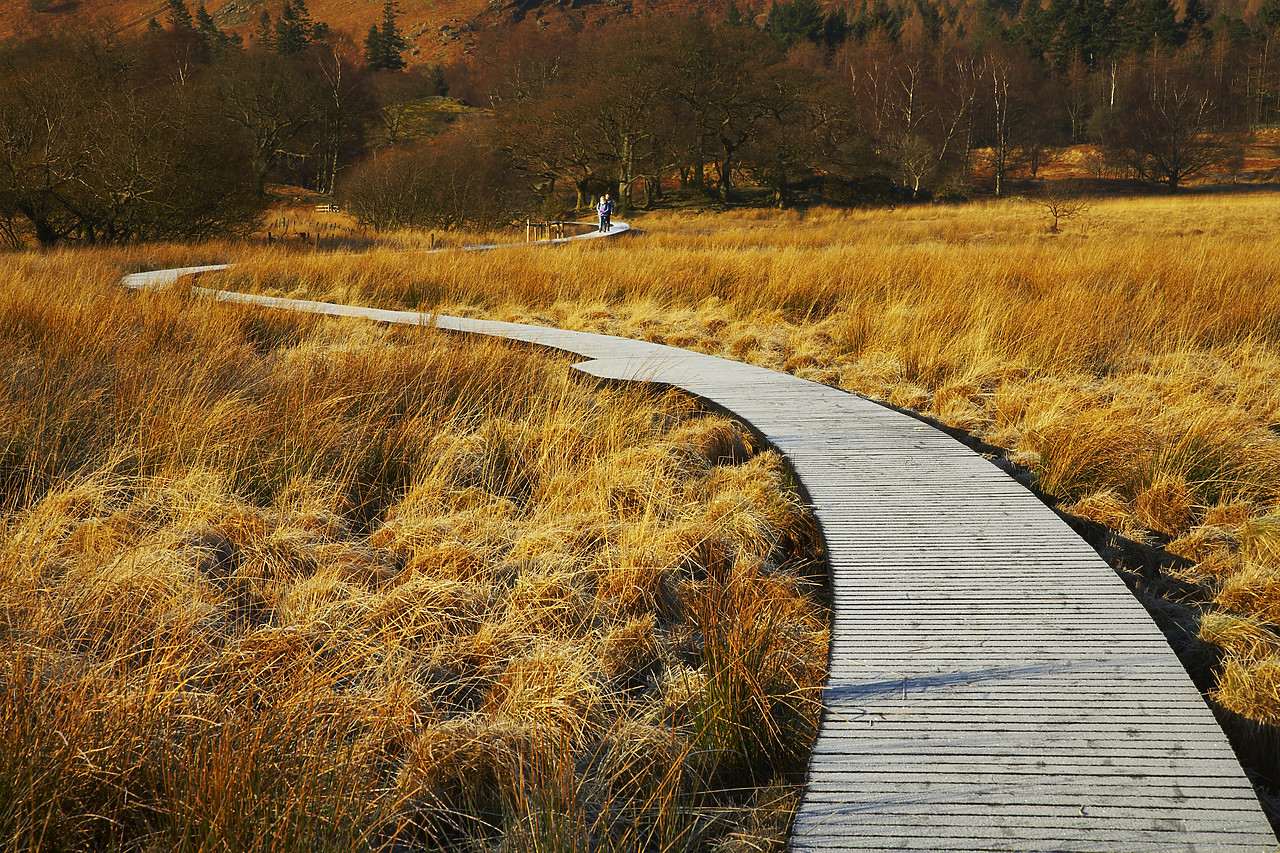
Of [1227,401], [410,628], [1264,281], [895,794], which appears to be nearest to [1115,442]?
[1227,401]

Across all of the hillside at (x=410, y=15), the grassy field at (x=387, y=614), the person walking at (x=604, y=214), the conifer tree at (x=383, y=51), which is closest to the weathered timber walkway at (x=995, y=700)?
the grassy field at (x=387, y=614)

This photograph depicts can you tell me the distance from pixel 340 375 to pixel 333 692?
3.22m

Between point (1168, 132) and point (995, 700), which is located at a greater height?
point (1168, 132)

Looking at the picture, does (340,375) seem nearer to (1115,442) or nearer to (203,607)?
(203,607)

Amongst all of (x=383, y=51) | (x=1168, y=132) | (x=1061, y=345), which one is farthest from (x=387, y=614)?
(x=383, y=51)

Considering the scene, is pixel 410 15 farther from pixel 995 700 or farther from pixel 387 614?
pixel 995 700

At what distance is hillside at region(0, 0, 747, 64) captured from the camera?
327 ft

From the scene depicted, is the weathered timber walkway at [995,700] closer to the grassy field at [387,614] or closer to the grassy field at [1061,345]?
the grassy field at [387,614]

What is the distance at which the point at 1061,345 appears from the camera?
257 inches

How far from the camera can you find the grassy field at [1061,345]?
340 cm

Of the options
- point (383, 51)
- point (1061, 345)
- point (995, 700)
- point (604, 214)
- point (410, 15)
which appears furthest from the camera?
point (410, 15)

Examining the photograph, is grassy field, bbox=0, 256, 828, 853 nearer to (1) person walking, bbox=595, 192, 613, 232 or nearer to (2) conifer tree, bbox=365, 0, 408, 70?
(1) person walking, bbox=595, 192, 613, 232

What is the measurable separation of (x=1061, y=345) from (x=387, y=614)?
5650mm

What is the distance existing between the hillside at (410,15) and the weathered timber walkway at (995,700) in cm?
10575
